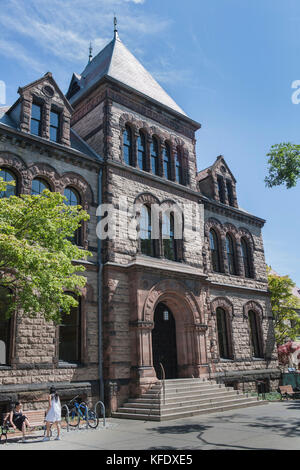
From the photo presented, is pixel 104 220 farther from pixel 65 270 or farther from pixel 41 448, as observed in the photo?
pixel 41 448

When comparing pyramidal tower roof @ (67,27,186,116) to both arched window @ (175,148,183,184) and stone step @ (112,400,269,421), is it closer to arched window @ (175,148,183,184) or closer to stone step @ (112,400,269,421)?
arched window @ (175,148,183,184)

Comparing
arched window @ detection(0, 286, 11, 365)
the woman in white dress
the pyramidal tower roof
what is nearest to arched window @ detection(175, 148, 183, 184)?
the pyramidal tower roof

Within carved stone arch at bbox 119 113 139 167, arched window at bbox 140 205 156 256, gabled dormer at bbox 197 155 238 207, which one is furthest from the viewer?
gabled dormer at bbox 197 155 238 207

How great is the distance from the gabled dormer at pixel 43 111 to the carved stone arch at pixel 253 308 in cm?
1452

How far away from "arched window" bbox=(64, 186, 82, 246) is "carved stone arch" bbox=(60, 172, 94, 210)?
0.61ft

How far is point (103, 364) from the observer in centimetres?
1658

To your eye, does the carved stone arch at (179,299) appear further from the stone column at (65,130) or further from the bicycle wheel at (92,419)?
the stone column at (65,130)

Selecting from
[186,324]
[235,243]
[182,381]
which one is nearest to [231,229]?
[235,243]

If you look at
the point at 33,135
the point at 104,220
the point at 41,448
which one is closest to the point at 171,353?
the point at 104,220

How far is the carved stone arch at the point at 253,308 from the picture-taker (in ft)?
80.0

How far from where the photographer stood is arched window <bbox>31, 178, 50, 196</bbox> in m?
16.7

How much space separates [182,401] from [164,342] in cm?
409

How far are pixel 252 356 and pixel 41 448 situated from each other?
1690 cm

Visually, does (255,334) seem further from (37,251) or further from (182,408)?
(37,251)
